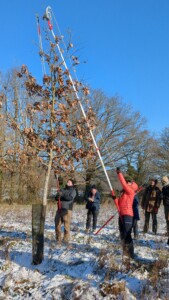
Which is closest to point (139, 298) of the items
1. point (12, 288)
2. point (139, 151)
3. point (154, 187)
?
point (12, 288)

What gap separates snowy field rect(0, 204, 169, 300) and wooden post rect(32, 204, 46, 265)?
18 centimetres

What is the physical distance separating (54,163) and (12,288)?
3575 millimetres

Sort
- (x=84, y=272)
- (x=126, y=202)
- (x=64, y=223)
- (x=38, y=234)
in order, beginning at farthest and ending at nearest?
(x=64, y=223) → (x=126, y=202) → (x=38, y=234) → (x=84, y=272)

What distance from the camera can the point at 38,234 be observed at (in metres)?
7.95

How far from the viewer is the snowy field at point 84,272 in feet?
20.4

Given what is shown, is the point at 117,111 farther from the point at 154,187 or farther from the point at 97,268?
the point at 97,268

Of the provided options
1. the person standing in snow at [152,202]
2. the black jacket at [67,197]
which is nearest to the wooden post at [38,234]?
the black jacket at [67,197]

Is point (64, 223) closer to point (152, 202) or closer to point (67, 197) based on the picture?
point (67, 197)

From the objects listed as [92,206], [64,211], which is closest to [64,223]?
[64,211]

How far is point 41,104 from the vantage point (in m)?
8.62

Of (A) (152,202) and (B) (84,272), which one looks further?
(A) (152,202)

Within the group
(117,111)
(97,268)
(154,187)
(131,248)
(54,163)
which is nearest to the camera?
(97,268)

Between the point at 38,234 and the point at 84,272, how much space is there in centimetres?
A: 152

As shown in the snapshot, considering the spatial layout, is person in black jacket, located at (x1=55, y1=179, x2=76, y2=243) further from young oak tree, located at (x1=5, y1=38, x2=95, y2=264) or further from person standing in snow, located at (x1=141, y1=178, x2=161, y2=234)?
person standing in snow, located at (x1=141, y1=178, x2=161, y2=234)
